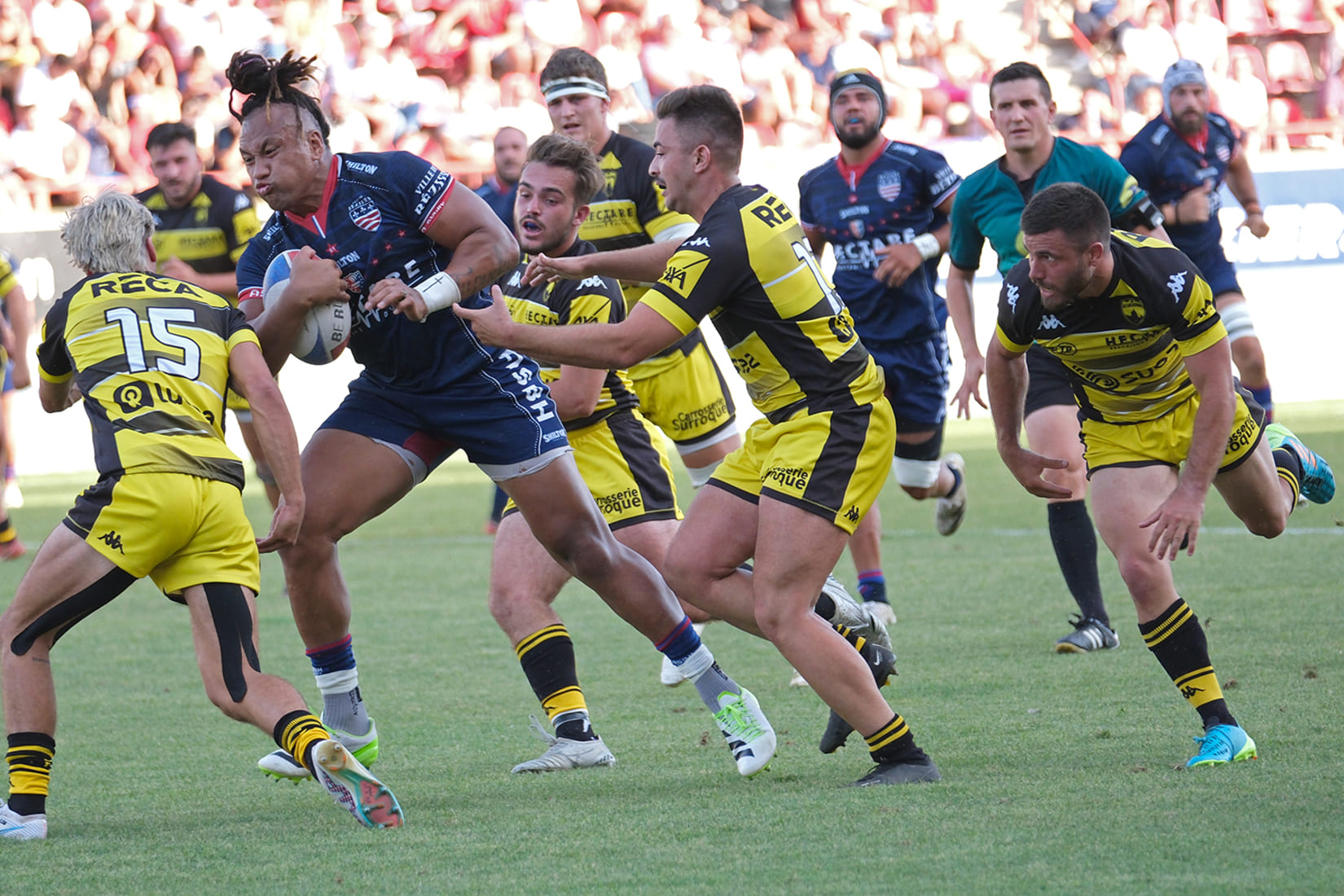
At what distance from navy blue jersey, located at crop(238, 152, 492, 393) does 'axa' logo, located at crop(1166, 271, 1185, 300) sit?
2.12 m

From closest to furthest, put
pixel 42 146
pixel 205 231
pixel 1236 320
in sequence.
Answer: pixel 205 231 < pixel 1236 320 < pixel 42 146

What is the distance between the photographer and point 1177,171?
10266 mm

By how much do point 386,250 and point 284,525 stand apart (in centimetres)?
103

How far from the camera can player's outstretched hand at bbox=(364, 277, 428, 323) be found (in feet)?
15.0

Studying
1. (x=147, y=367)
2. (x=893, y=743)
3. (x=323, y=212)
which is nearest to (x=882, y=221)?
(x=323, y=212)

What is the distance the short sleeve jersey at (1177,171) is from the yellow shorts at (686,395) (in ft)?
12.4

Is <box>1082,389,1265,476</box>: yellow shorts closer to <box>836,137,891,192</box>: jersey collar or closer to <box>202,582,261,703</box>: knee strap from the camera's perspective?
<box>202,582,261,703</box>: knee strap

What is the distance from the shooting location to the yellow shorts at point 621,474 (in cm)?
620

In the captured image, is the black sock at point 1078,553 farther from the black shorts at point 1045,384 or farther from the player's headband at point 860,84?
the player's headband at point 860,84

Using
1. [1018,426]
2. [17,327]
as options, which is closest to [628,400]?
[1018,426]

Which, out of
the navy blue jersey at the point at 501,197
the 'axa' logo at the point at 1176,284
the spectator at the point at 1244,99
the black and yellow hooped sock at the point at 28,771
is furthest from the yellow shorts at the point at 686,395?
the spectator at the point at 1244,99

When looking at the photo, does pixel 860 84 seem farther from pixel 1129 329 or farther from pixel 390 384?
pixel 390 384

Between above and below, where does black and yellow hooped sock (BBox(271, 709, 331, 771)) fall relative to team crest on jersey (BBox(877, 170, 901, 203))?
below

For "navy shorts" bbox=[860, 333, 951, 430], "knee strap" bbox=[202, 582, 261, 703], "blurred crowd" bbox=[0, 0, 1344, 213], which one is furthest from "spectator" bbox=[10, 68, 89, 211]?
"knee strap" bbox=[202, 582, 261, 703]
